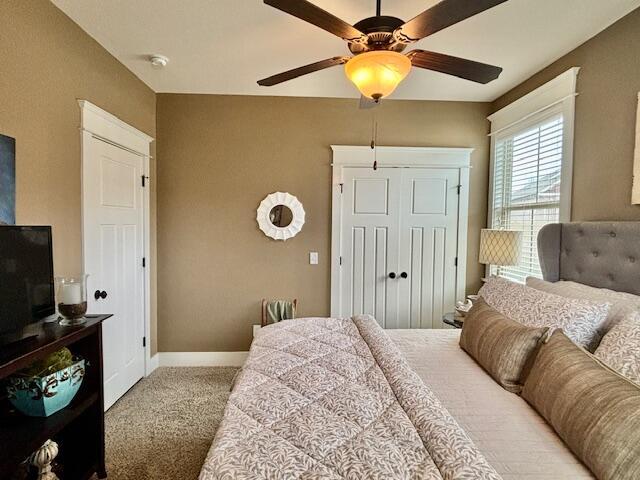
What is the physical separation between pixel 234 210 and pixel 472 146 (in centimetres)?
252

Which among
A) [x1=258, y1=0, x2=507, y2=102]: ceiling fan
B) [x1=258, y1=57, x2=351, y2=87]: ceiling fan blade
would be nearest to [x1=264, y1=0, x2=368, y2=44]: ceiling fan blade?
[x1=258, y1=0, x2=507, y2=102]: ceiling fan

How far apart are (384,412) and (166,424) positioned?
196 centimetres

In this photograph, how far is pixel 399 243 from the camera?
11.9 feet

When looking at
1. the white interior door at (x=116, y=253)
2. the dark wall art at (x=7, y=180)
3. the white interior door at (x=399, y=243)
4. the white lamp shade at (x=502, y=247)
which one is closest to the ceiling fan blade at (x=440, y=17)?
the white lamp shade at (x=502, y=247)

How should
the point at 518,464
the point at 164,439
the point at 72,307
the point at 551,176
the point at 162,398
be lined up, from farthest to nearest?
the point at 162,398 → the point at 551,176 → the point at 164,439 → the point at 72,307 → the point at 518,464

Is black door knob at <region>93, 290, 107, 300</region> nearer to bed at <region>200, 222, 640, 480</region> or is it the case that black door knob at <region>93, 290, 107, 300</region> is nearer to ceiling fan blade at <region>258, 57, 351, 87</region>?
bed at <region>200, 222, 640, 480</region>

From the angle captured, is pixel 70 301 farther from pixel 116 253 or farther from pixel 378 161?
pixel 378 161

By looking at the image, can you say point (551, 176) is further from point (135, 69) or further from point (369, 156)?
point (135, 69)

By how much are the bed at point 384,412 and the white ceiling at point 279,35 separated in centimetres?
129

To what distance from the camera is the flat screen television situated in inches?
59.5

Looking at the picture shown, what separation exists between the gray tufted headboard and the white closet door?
1182 millimetres

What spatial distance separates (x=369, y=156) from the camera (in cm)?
356

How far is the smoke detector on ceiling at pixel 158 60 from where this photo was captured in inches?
106

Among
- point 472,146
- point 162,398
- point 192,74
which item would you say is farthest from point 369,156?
point 162,398
